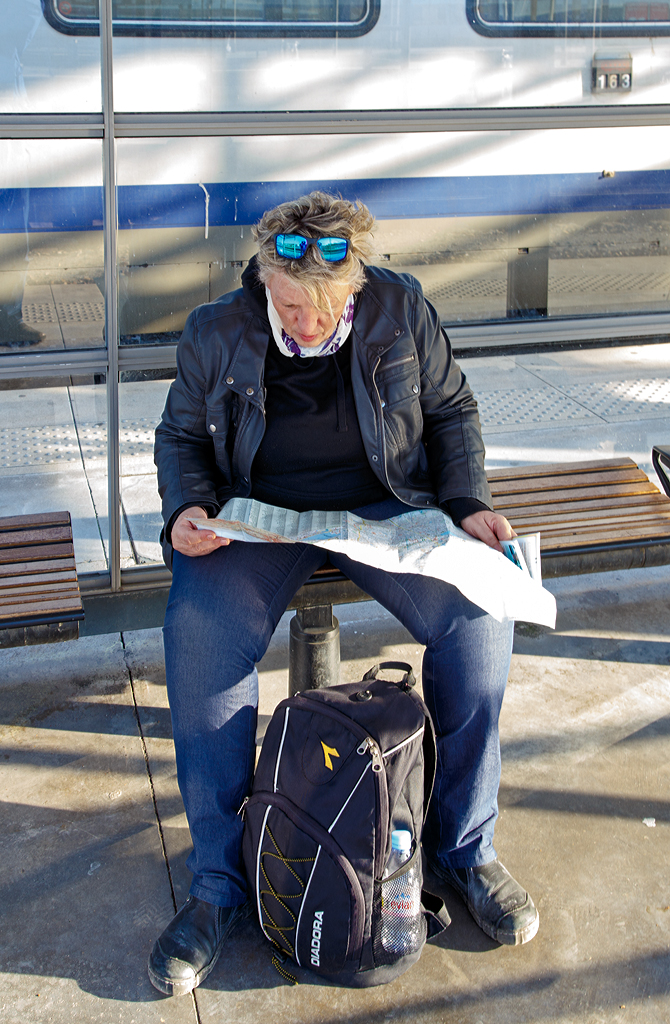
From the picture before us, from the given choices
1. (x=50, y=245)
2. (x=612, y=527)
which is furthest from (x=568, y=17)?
(x=50, y=245)

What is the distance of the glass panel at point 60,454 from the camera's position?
2.98 meters

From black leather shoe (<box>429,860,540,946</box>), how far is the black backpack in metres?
0.10

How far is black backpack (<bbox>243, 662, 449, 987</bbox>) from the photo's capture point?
190 cm

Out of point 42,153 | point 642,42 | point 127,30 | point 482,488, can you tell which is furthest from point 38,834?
point 642,42

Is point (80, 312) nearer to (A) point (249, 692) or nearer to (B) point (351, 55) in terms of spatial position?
(B) point (351, 55)

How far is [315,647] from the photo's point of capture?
8.27 ft

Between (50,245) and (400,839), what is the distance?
1.99m

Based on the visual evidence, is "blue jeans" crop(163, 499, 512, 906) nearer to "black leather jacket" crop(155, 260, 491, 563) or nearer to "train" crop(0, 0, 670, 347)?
"black leather jacket" crop(155, 260, 491, 563)

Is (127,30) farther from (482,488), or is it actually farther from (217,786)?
(217,786)

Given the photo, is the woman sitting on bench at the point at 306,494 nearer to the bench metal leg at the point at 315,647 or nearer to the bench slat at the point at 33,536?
the bench metal leg at the point at 315,647

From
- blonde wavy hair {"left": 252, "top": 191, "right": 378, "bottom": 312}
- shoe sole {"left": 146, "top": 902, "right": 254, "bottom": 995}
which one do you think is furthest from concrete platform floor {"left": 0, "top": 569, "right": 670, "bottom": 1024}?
blonde wavy hair {"left": 252, "top": 191, "right": 378, "bottom": 312}

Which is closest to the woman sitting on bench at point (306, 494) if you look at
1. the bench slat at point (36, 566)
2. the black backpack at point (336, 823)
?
the black backpack at point (336, 823)

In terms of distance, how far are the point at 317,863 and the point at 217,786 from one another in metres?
0.29

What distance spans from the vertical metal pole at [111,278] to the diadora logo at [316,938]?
154cm
